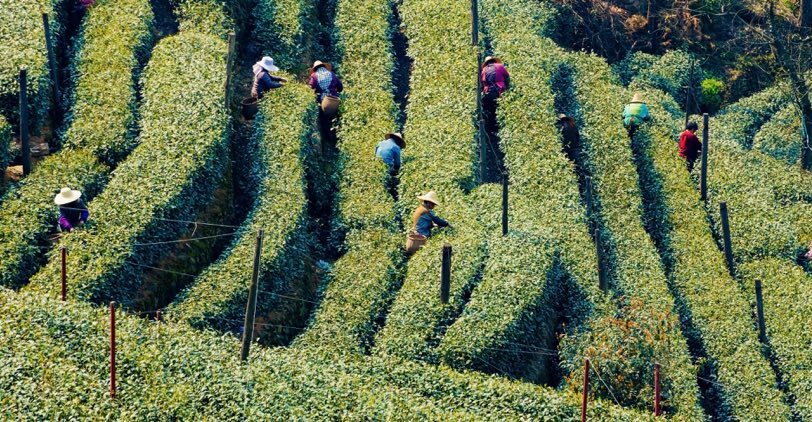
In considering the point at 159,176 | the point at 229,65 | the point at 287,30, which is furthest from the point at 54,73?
the point at 287,30

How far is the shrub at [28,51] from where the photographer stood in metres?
34.3

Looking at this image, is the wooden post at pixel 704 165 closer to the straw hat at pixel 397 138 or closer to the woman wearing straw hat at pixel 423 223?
the straw hat at pixel 397 138

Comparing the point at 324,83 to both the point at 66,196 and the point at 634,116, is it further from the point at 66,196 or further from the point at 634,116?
the point at 66,196

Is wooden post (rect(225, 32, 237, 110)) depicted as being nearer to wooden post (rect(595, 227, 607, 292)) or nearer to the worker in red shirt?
wooden post (rect(595, 227, 607, 292))

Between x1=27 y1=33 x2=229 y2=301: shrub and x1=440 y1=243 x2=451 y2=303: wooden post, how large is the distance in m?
5.84

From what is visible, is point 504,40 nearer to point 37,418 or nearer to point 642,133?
point 642,133

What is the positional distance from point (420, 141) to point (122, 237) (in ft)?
29.2

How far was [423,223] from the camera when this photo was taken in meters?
33.5

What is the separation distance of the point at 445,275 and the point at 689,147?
11507 mm

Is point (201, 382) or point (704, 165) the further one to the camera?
point (704, 165)

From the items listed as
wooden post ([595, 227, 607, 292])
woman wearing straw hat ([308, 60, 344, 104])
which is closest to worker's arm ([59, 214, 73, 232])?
woman wearing straw hat ([308, 60, 344, 104])

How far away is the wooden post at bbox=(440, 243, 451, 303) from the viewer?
3047 cm

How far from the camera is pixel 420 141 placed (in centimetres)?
3681

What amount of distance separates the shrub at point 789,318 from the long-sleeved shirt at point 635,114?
565cm
